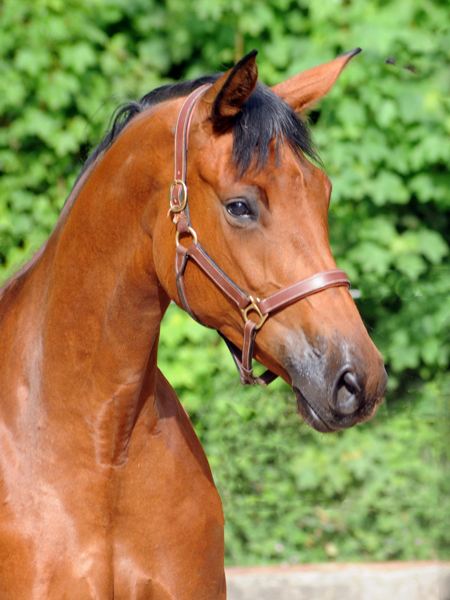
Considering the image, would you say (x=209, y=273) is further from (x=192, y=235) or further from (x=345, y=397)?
(x=345, y=397)

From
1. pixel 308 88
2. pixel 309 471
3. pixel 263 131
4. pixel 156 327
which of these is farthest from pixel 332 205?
pixel 263 131

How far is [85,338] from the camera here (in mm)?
1583

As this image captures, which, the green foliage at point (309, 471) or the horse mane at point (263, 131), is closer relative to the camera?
the horse mane at point (263, 131)

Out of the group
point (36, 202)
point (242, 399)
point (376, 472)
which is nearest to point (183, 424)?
point (242, 399)

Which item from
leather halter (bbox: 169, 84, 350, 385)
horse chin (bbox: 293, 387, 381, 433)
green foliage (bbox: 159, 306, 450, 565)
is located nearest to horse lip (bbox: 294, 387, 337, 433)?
horse chin (bbox: 293, 387, 381, 433)

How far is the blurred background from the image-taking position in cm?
392

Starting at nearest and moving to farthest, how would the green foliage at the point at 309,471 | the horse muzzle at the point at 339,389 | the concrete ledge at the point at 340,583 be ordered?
the horse muzzle at the point at 339,389
the concrete ledge at the point at 340,583
the green foliage at the point at 309,471

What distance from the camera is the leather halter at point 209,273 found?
1317 mm

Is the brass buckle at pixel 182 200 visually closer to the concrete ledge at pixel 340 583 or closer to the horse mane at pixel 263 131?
the horse mane at pixel 263 131

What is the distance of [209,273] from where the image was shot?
4.61 feet

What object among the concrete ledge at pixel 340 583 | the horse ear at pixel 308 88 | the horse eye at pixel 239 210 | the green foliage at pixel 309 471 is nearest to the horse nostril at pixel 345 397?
the horse eye at pixel 239 210

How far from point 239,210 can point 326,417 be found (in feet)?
1.52

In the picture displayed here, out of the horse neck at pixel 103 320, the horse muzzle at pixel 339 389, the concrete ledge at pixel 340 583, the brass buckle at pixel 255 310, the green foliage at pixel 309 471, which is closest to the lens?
the horse muzzle at pixel 339 389

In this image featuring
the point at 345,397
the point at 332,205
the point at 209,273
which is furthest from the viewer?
the point at 332,205
